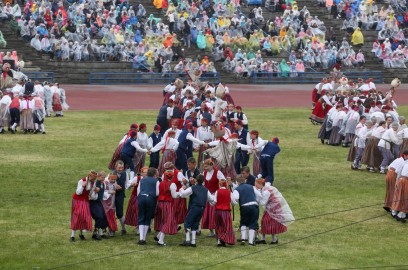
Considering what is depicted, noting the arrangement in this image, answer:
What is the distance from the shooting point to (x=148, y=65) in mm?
60438

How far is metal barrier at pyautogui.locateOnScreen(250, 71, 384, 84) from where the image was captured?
6360cm

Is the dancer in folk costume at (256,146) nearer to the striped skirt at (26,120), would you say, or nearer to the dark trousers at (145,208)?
the dark trousers at (145,208)

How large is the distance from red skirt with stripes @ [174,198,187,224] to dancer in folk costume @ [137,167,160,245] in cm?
58

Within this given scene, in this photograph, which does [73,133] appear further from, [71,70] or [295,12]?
[295,12]

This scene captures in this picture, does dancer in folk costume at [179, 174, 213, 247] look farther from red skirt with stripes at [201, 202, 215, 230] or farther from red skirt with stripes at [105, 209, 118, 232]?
red skirt with stripes at [105, 209, 118, 232]

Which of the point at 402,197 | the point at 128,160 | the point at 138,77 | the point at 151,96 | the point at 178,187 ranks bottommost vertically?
the point at 151,96

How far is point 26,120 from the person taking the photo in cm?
3775

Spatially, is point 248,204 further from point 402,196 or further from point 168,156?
point 168,156

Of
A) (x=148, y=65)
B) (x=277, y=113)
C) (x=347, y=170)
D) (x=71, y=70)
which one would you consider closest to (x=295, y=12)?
(x=148, y=65)

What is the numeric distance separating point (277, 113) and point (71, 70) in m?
15.3

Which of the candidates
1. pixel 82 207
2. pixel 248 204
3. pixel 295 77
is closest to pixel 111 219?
pixel 82 207

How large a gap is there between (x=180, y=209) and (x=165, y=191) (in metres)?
0.69

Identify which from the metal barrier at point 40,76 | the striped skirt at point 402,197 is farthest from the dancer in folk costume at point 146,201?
the metal barrier at point 40,76

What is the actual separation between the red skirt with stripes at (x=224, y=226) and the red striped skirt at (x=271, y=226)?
668mm
